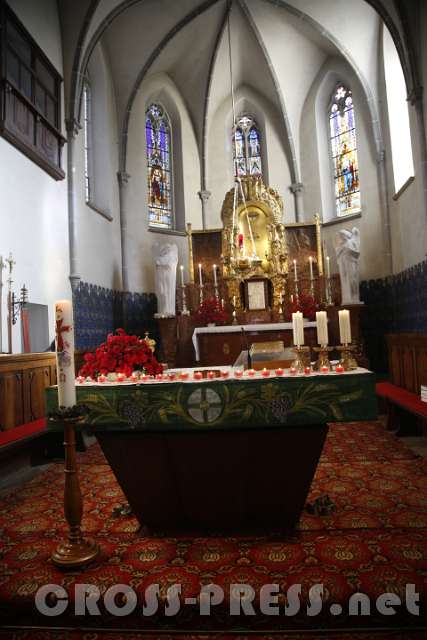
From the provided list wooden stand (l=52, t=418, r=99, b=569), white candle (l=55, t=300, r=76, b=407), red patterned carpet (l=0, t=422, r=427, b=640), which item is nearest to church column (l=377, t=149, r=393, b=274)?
red patterned carpet (l=0, t=422, r=427, b=640)

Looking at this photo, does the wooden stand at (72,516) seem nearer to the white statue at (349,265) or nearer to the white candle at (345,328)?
the white candle at (345,328)

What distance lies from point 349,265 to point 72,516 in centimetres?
886

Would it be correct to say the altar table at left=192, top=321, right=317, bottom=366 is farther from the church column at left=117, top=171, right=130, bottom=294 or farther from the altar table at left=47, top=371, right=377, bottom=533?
the altar table at left=47, top=371, right=377, bottom=533

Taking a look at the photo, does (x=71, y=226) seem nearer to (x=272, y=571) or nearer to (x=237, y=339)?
(x=237, y=339)

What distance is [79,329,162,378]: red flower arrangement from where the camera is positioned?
320 cm

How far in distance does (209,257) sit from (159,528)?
8.83m

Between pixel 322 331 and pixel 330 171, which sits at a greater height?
pixel 330 171

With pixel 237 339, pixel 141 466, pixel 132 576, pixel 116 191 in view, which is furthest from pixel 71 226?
pixel 132 576

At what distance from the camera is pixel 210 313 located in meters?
10.6

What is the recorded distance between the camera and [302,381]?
9.27ft

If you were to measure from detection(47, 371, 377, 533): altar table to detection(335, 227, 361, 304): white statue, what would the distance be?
307 inches

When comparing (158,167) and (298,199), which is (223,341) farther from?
(158,167)

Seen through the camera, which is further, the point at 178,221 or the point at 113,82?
the point at 178,221

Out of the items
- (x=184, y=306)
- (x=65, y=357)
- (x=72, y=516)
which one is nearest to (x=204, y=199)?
(x=184, y=306)
